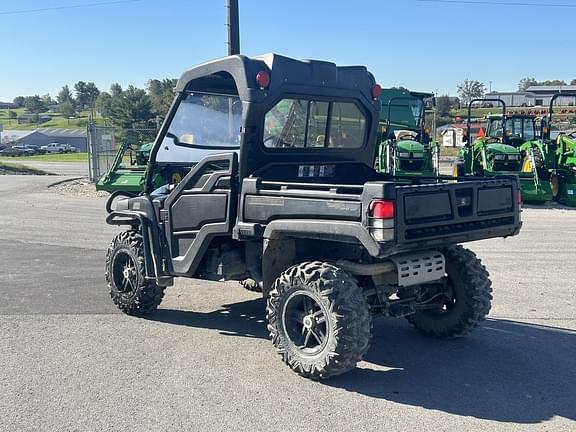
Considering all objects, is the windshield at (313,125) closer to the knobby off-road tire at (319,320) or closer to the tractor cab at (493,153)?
the knobby off-road tire at (319,320)

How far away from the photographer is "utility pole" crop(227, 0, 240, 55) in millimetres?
18578

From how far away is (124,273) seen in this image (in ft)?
22.5

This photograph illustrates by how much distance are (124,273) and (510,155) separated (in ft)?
44.7

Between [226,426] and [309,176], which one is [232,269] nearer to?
[309,176]

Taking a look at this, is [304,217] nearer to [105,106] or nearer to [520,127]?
[520,127]

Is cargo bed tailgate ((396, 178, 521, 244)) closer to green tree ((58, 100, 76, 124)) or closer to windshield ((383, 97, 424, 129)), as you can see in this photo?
windshield ((383, 97, 424, 129))

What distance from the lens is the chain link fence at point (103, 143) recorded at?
22.9 metres

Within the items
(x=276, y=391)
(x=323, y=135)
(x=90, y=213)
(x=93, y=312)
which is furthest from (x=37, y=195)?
(x=276, y=391)

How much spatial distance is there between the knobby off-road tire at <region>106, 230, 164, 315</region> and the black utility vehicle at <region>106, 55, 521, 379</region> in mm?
15

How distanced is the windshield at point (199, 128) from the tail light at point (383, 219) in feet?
7.39

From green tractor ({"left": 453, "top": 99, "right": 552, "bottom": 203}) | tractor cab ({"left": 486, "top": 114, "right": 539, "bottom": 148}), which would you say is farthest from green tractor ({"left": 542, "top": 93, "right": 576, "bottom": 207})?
tractor cab ({"left": 486, "top": 114, "right": 539, "bottom": 148})

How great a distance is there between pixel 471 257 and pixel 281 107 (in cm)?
222

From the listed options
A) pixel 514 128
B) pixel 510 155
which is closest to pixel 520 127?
pixel 514 128

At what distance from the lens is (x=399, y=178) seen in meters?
6.83
